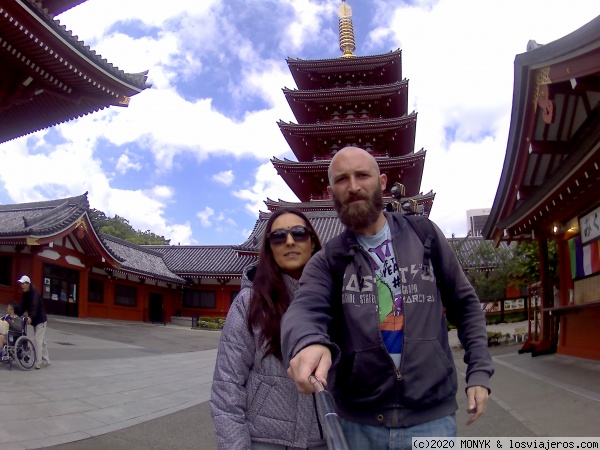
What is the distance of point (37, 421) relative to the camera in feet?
16.8

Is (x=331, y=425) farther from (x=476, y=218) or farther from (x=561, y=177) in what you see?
(x=476, y=218)

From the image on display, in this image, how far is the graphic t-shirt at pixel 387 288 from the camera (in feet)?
5.17

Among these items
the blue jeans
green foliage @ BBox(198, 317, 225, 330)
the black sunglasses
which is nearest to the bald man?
the blue jeans

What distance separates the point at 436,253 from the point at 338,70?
22.7m

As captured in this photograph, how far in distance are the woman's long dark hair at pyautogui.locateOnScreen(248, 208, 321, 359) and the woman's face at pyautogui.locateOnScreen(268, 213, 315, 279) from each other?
3cm

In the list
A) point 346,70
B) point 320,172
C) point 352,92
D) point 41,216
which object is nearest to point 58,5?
point 41,216

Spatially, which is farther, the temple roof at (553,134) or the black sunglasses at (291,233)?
the temple roof at (553,134)

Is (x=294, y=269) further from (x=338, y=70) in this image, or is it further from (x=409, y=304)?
(x=338, y=70)

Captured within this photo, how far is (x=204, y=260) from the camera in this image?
97.8ft

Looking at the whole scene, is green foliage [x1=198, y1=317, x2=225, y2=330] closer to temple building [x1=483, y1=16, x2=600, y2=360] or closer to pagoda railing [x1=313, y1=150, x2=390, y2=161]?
pagoda railing [x1=313, y1=150, x2=390, y2=161]

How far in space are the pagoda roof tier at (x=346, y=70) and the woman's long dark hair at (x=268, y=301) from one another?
71.4 feet

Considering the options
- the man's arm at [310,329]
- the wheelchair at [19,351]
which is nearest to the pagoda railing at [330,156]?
the wheelchair at [19,351]

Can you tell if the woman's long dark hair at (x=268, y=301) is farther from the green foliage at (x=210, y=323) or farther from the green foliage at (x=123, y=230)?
the green foliage at (x=123, y=230)

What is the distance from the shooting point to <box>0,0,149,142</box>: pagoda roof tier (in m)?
7.21
